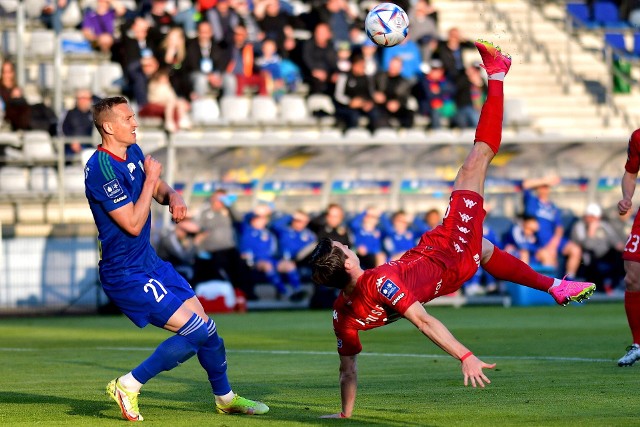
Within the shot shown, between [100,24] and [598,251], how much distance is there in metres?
9.91

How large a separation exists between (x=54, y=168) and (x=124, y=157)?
44.6 feet

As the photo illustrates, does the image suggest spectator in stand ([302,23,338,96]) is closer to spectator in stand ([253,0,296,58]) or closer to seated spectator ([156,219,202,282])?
spectator in stand ([253,0,296,58])

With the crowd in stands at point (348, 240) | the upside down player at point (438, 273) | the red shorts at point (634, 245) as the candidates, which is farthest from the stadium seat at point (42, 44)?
the upside down player at point (438, 273)

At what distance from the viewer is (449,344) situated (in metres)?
7.25

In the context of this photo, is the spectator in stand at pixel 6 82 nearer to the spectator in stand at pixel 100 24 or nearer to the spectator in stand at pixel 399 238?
the spectator in stand at pixel 100 24

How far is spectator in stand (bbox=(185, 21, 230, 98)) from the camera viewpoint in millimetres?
23172

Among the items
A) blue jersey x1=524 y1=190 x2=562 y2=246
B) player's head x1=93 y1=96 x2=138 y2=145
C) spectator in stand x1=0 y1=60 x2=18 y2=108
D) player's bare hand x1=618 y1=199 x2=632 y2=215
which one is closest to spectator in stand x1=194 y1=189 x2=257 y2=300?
Result: spectator in stand x1=0 y1=60 x2=18 y2=108

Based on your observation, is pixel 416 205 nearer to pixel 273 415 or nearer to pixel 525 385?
pixel 525 385

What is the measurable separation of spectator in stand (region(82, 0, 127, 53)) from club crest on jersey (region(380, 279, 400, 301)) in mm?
17058

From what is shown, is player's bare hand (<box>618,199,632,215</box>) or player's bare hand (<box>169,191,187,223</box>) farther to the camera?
player's bare hand (<box>618,199,632,215</box>)

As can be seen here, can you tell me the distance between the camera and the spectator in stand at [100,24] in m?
23.9

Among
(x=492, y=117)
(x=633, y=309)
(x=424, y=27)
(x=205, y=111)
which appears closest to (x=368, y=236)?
(x=205, y=111)

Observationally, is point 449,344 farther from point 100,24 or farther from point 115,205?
point 100,24

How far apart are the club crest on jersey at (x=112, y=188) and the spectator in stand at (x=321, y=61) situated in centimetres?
1587
